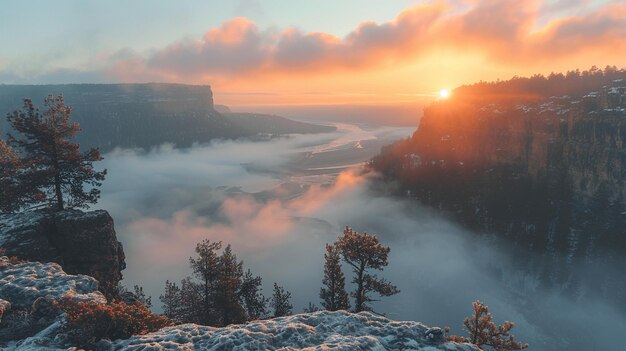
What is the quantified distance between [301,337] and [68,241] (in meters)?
25.9

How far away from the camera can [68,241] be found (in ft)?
107

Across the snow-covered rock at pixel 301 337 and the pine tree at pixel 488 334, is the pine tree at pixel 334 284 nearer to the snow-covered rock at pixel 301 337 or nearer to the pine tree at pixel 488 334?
the pine tree at pixel 488 334

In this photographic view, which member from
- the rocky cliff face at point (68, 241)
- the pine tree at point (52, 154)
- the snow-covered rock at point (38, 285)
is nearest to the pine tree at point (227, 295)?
the rocky cliff face at point (68, 241)

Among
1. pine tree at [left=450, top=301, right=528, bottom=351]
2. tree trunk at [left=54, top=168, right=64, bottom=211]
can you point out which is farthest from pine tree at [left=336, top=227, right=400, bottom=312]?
tree trunk at [left=54, top=168, right=64, bottom=211]

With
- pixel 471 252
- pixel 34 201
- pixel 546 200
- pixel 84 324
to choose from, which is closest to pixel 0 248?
pixel 34 201

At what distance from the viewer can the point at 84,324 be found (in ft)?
54.6

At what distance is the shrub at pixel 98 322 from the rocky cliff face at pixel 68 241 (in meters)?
13.4

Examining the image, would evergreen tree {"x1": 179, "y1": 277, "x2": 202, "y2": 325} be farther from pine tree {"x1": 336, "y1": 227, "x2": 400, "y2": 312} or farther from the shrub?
the shrub

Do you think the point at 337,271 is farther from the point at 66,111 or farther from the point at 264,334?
the point at 66,111

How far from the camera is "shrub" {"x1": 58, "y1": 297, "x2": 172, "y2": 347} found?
1656 cm

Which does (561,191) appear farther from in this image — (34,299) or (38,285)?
(34,299)

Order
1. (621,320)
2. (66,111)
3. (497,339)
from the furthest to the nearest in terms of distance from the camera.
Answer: (621,320) → (66,111) → (497,339)

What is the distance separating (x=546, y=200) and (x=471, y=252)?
137 ft

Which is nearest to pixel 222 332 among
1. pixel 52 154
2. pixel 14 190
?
pixel 52 154
